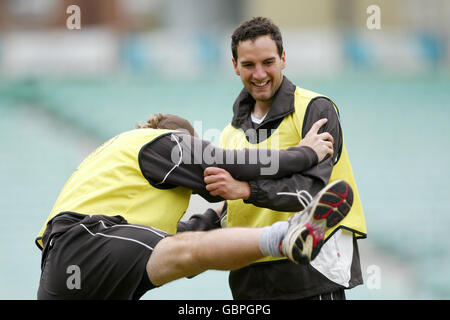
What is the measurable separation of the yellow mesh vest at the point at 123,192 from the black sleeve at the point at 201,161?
0.05 meters

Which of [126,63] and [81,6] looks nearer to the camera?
[126,63]

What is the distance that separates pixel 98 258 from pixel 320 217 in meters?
0.96

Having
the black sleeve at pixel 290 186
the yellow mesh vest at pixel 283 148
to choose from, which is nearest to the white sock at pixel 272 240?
the black sleeve at pixel 290 186

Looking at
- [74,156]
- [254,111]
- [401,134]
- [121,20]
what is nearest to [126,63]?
[74,156]

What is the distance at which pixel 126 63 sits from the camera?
1115 cm

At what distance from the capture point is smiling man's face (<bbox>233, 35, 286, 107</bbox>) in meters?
3.27

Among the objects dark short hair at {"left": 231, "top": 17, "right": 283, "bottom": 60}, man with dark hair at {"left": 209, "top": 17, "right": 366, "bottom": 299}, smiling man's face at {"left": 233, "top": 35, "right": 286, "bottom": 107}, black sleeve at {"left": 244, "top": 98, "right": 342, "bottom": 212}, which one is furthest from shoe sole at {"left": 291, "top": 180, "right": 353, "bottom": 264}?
dark short hair at {"left": 231, "top": 17, "right": 283, "bottom": 60}

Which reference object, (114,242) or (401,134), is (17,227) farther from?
(114,242)

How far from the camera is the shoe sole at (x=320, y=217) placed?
264 centimetres

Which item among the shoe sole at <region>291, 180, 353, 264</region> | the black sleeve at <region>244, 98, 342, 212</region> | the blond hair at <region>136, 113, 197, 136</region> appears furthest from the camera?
the blond hair at <region>136, 113, 197, 136</region>

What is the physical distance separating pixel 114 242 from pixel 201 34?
8312mm

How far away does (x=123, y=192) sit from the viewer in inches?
121

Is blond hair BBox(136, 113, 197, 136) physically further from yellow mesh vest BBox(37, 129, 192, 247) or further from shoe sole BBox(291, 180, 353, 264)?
shoe sole BBox(291, 180, 353, 264)

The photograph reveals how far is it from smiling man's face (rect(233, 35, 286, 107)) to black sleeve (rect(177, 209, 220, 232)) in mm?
689
